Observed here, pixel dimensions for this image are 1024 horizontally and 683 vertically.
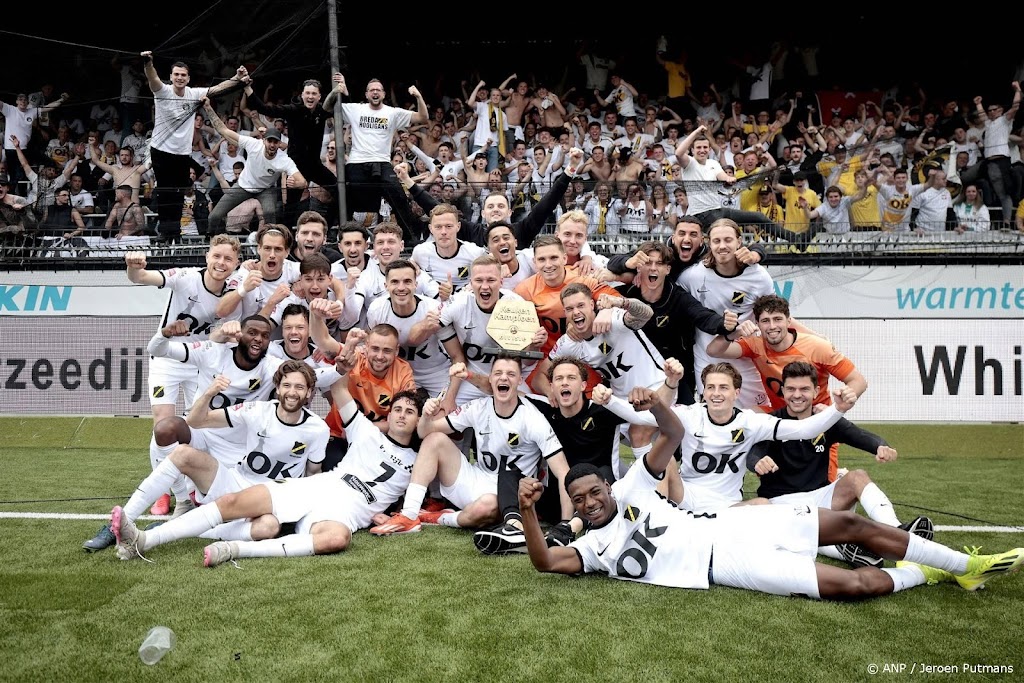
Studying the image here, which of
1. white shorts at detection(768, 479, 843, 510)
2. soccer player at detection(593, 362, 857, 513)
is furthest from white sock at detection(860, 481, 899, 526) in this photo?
soccer player at detection(593, 362, 857, 513)

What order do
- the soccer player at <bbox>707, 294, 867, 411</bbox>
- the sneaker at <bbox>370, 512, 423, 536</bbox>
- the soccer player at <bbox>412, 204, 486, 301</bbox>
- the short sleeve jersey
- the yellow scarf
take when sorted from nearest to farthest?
the sneaker at <bbox>370, 512, 423, 536</bbox> < the soccer player at <bbox>707, 294, 867, 411</bbox> < the short sleeve jersey < the soccer player at <bbox>412, 204, 486, 301</bbox> < the yellow scarf

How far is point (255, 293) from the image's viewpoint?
278 inches

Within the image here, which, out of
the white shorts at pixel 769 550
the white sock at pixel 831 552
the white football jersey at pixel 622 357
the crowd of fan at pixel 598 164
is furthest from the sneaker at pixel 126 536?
the crowd of fan at pixel 598 164

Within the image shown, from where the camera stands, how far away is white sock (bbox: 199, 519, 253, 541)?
216 inches

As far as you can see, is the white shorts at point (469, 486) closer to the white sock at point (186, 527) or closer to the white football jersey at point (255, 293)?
the white sock at point (186, 527)

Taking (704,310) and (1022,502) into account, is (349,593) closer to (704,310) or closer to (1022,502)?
(704,310)

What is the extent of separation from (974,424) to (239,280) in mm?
7951

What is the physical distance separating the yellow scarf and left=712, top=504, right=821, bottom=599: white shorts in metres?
10.5

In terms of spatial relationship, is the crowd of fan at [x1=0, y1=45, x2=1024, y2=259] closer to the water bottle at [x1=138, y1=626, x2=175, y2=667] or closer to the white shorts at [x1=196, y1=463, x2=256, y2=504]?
the white shorts at [x1=196, y1=463, x2=256, y2=504]

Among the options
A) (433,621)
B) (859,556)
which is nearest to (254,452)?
(433,621)

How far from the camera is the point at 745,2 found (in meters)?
17.3

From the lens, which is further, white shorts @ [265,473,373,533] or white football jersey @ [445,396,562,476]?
white football jersey @ [445,396,562,476]

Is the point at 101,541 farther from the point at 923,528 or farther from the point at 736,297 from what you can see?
the point at 923,528

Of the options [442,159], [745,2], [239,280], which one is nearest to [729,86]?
[745,2]
